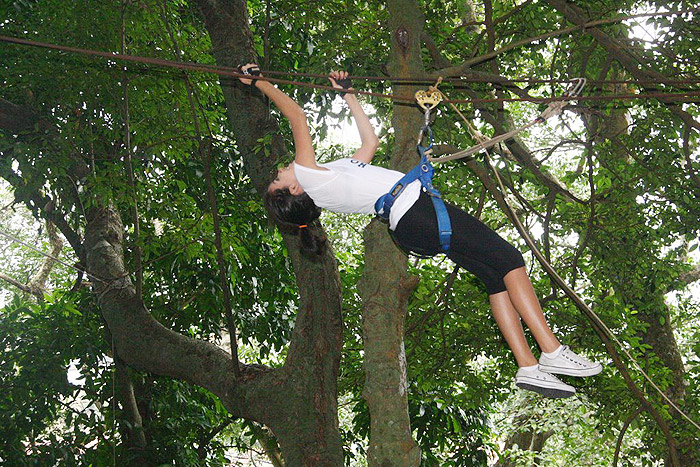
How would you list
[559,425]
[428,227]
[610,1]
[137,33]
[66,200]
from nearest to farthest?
[428,227] → [137,33] → [610,1] → [66,200] → [559,425]

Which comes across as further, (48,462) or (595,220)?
(595,220)

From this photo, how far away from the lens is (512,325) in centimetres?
327

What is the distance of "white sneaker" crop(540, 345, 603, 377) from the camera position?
3.06 metres

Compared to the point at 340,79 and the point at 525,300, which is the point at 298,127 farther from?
the point at 525,300

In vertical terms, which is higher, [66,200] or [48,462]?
[66,200]

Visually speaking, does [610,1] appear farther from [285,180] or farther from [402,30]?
[285,180]

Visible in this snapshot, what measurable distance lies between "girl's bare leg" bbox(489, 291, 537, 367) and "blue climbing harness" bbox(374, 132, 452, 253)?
→ 1.27 ft

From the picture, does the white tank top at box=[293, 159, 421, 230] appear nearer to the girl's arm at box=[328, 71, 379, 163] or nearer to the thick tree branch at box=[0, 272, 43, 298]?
the girl's arm at box=[328, 71, 379, 163]

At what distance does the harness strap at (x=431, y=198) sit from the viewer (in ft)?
9.72

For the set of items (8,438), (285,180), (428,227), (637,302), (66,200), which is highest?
(66,200)

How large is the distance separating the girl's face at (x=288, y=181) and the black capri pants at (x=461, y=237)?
49cm

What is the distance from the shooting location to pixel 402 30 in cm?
426

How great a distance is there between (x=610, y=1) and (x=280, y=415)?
4.40 m

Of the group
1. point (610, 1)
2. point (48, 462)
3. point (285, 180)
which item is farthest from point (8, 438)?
point (610, 1)
